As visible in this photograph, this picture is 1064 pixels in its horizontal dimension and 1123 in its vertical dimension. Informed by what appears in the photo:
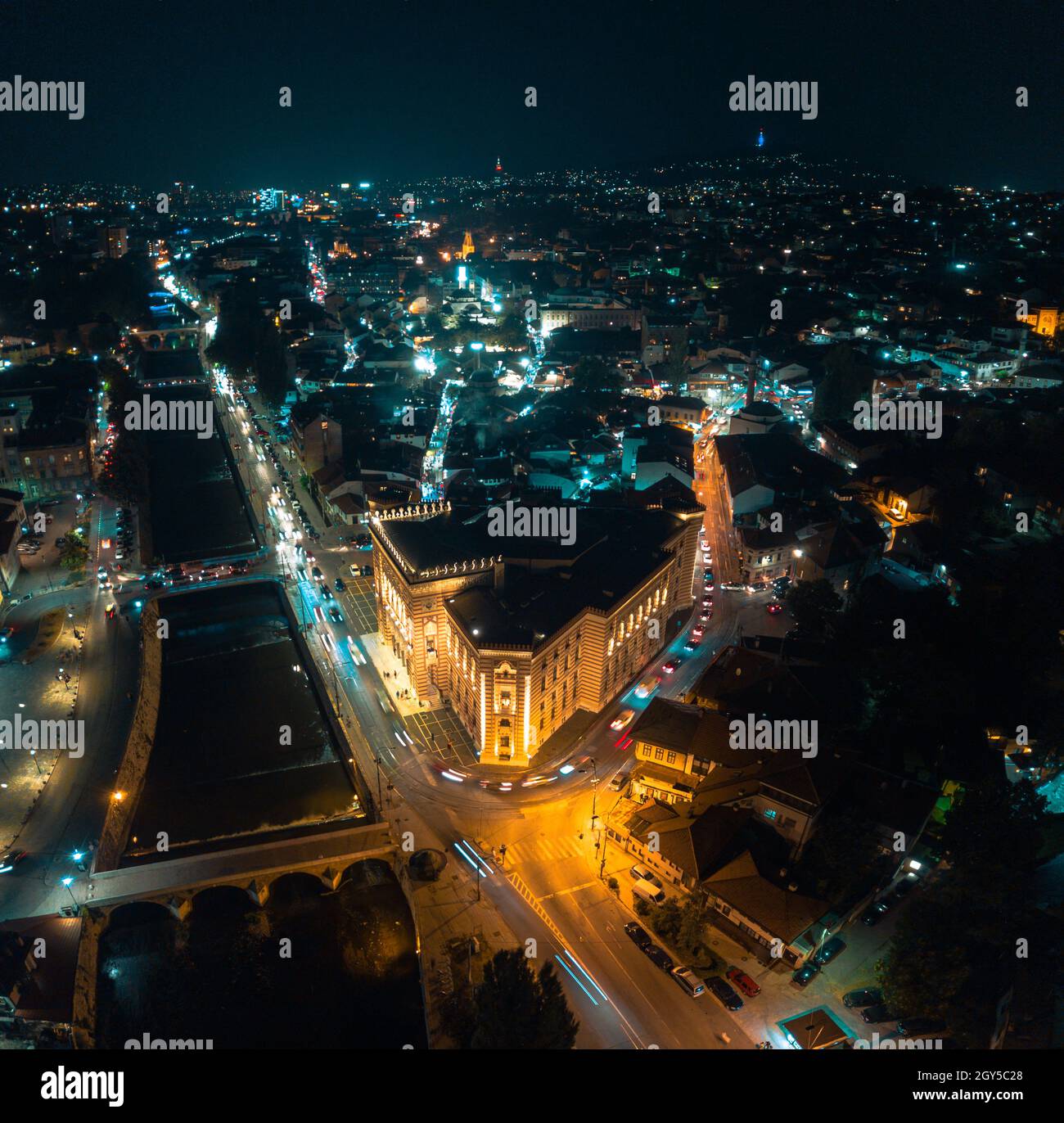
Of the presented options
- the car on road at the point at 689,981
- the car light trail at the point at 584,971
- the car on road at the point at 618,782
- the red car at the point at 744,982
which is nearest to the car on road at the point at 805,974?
the red car at the point at 744,982

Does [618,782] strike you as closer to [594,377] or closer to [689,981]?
[689,981]

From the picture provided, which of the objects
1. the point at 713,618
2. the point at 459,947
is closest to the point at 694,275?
the point at 713,618

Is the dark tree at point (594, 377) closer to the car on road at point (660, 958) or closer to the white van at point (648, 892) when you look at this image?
the white van at point (648, 892)

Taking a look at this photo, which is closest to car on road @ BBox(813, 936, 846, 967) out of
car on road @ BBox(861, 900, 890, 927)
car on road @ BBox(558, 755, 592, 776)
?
car on road @ BBox(861, 900, 890, 927)

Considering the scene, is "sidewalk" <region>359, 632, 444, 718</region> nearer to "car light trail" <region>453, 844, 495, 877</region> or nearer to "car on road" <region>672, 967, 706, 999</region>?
"car light trail" <region>453, 844, 495, 877</region>

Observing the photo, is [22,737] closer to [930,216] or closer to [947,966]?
[947,966]

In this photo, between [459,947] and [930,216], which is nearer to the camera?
[459,947]
